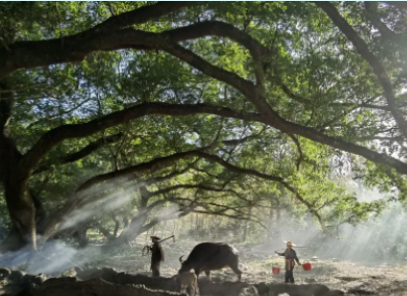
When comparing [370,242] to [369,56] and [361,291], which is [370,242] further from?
[369,56]

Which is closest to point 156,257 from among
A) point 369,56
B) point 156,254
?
point 156,254

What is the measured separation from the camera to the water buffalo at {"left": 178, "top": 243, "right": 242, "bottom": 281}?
9367 mm

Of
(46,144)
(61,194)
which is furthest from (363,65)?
(61,194)

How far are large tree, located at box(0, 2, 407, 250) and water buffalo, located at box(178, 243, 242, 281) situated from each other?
2.53 m

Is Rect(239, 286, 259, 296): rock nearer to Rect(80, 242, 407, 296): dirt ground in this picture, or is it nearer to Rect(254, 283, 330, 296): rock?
Rect(254, 283, 330, 296): rock

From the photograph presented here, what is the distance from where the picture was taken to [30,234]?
34.6 ft

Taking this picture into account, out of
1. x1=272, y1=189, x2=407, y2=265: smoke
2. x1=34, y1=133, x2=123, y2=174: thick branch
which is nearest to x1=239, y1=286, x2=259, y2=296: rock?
x1=34, y1=133, x2=123, y2=174: thick branch

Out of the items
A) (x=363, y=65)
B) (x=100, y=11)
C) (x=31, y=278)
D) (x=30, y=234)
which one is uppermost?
(x=100, y=11)

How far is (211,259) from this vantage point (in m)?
9.52

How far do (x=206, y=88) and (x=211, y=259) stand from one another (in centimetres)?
439

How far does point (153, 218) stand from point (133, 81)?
12156 millimetres

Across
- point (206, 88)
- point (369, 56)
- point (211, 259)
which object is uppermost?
point (206, 88)

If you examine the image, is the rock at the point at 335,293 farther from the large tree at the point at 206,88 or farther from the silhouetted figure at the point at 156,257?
the silhouetted figure at the point at 156,257

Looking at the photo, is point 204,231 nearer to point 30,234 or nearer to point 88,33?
point 30,234
